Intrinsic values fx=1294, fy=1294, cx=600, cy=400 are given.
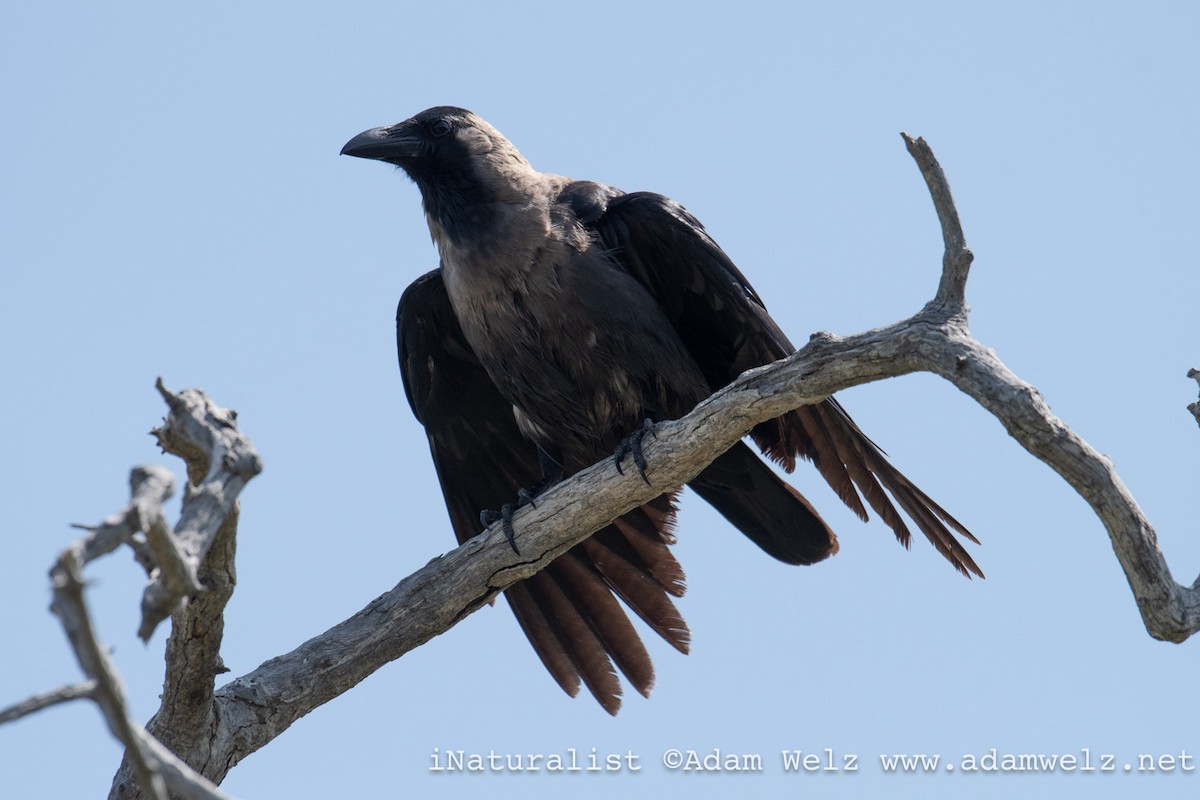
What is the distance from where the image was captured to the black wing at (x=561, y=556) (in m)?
5.69

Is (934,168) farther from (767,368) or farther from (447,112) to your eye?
(447,112)

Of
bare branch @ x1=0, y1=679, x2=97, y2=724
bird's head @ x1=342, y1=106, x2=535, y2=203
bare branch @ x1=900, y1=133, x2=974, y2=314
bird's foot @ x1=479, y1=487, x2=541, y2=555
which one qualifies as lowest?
bare branch @ x1=0, y1=679, x2=97, y2=724

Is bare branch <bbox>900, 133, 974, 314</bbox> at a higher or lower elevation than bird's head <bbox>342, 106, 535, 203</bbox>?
lower

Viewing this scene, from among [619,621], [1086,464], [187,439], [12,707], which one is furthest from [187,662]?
[1086,464]

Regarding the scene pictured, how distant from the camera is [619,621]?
A: 18.8ft

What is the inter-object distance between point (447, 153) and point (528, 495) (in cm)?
161

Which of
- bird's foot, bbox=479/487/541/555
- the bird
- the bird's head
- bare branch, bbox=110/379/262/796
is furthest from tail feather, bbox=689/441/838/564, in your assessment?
bare branch, bbox=110/379/262/796

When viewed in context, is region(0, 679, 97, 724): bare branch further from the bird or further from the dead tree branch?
the bird

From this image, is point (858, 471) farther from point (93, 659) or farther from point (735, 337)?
point (93, 659)

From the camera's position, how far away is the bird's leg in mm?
4699

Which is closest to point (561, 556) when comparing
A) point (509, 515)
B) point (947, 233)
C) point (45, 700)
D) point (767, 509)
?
point (767, 509)

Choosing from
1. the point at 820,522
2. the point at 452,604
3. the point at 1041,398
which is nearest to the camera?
the point at 1041,398

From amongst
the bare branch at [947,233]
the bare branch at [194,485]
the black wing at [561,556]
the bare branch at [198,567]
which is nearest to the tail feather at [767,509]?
the black wing at [561,556]

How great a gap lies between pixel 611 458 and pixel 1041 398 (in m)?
1.64
